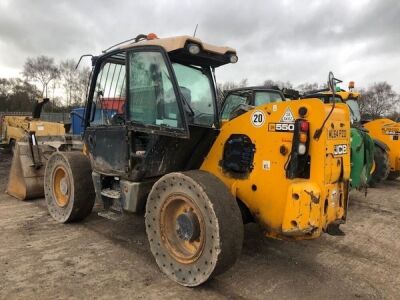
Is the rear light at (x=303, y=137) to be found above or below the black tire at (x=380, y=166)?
above

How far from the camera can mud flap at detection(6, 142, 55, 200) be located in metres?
7.13

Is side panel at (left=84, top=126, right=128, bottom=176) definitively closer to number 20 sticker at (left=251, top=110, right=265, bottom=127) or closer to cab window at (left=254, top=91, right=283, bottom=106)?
number 20 sticker at (left=251, top=110, right=265, bottom=127)

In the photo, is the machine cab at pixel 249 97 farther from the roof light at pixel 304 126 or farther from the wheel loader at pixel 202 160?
the roof light at pixel 304 126

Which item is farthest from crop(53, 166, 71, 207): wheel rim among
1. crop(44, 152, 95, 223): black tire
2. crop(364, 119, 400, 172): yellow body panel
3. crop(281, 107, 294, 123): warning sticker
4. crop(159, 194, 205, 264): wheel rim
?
crop(364, 119, 400, 172): yellow body panel

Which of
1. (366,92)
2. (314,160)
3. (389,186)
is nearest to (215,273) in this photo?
(314,160)

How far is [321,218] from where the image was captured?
3.69 meters

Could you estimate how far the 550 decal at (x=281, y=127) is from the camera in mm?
3807

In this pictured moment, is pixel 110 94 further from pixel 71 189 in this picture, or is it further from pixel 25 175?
pixel 25 175

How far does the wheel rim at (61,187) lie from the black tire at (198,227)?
2.14 m

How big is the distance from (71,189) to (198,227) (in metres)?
2.52

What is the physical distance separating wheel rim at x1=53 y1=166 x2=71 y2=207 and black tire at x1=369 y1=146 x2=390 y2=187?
6.68m

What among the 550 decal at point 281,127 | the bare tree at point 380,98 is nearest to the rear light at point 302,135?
the 550 decal at point 281,127

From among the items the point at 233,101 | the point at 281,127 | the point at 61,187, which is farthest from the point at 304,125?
the point at 61,187

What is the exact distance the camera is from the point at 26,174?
7.11 m
